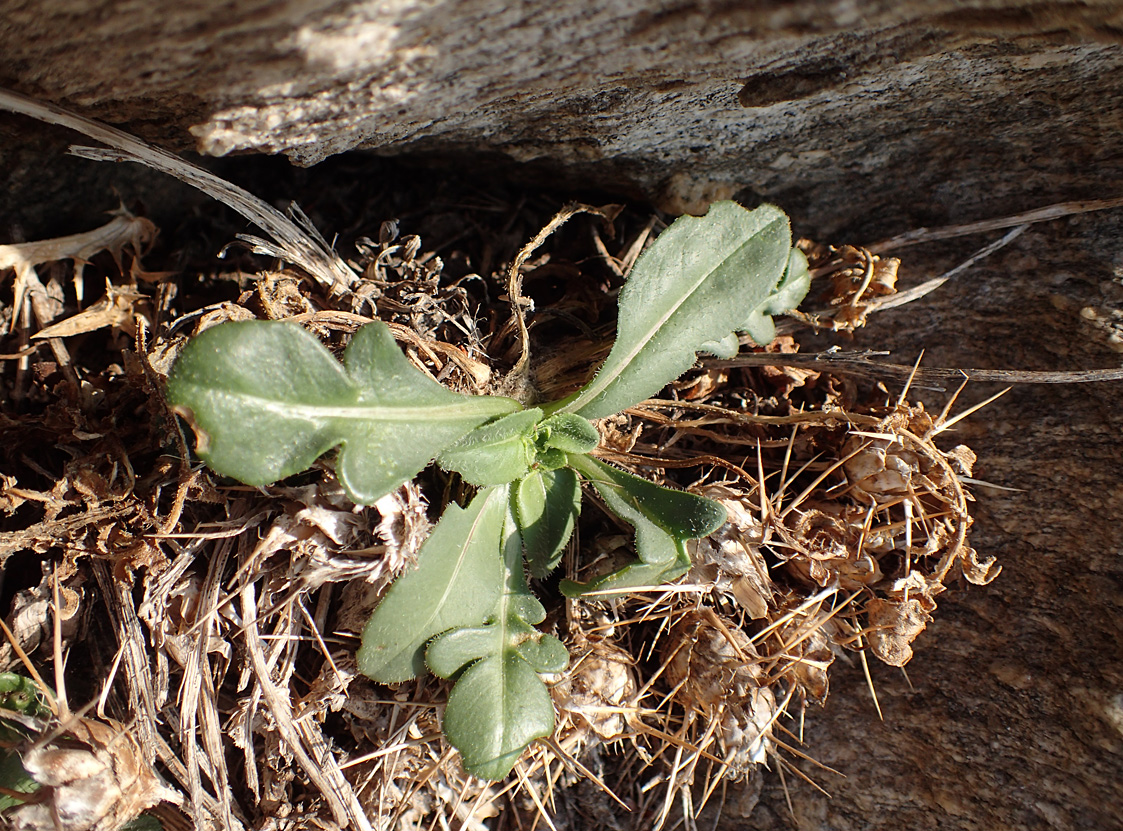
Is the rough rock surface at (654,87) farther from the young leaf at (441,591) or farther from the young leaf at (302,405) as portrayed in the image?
the young leaf at (441,591)

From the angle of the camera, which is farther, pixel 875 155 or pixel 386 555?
pixel 875 155

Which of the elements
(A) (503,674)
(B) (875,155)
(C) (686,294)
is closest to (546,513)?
(A) (503,674)

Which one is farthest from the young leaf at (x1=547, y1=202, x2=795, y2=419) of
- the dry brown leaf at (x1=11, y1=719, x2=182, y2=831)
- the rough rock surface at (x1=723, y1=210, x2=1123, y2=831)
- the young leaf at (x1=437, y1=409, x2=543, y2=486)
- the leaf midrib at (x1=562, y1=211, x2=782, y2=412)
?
the dry brown leaf at (x1=11, y1=719, x2=182, y2=831)

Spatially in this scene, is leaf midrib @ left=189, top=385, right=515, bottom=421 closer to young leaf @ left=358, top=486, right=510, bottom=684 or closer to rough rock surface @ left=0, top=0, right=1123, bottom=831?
young leaf @ left=358, top=486, right=510, bottom=684

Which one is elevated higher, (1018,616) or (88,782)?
(88,782)

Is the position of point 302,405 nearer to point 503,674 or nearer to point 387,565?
point 387,565
